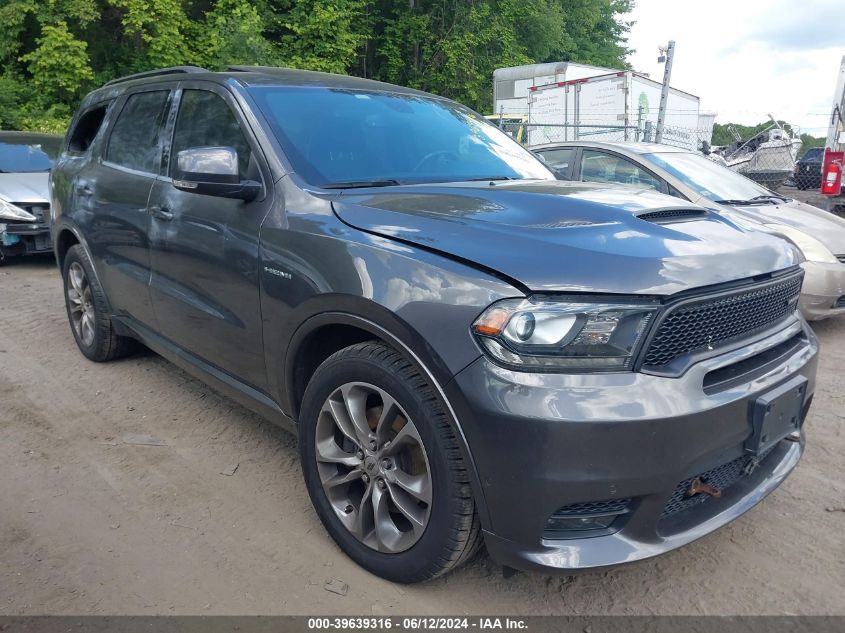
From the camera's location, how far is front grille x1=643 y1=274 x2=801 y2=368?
6.52 feet

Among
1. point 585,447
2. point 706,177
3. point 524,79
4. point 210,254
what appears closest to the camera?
point 585,447

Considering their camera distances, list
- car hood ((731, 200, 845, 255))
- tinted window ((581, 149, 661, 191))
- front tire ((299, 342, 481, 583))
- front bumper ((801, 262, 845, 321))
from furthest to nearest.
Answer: tinted window ((581, 149, 661, 191))
car hood ((731, 200, 845, 255))
front bumper ((801, 262, 845, 321))
front tire ((299, 342, 481, 583))

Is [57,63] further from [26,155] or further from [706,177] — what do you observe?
[706,177]

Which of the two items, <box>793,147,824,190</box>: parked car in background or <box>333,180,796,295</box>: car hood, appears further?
<box>793,147,824,190</box>: parked car in background

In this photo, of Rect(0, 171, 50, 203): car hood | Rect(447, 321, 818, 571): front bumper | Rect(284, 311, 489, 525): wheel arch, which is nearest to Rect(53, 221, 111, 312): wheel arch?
Rect(284, 311, 489, 525): wheel arch

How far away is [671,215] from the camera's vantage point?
252 centimetres

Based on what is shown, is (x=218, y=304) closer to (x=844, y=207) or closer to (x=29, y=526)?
(x=29, y=526)

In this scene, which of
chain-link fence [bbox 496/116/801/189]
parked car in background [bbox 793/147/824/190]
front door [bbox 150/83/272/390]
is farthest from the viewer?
parked car in background [bbox 793/147/824/190]

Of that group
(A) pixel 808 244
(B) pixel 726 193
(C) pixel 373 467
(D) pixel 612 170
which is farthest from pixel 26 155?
(A) pixel 808 244

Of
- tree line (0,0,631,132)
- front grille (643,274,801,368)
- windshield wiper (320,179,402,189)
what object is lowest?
front grille (643,274,801,368)

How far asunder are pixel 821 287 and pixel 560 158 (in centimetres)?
273

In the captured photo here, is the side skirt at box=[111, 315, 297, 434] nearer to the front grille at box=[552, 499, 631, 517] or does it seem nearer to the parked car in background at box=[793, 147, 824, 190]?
the front grille at box=[552, 499, 631, 517]

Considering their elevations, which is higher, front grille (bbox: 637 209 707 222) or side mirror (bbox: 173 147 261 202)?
side mirror (bbox: 173 147 261 202)

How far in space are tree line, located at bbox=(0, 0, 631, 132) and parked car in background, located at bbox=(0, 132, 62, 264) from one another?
7777 millimetres
